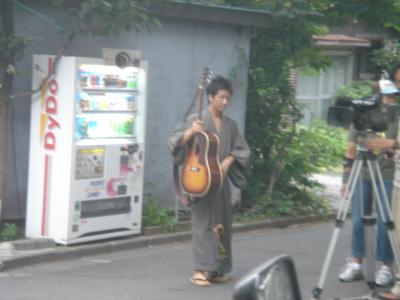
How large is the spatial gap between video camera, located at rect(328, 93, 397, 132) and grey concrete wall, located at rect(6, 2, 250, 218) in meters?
3.66

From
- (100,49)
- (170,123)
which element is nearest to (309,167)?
(170,123)

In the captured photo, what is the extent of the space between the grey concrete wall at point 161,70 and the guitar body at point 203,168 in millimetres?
2639

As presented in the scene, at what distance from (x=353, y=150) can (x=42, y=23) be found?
3.96 m

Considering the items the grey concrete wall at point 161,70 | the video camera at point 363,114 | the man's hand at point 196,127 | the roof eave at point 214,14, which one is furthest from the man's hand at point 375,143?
the grey concrete wall at point 161,70

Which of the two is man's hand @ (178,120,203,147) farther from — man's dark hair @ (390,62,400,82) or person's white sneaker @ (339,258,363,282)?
person's white sneaker @ (339,258,363,282)

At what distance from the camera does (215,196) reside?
8023 millimetres

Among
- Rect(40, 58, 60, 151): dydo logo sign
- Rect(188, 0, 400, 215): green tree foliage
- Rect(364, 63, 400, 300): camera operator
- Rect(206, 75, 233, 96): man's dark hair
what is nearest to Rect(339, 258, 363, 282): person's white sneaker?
Rect(364, 63, 400, 300): camera operator

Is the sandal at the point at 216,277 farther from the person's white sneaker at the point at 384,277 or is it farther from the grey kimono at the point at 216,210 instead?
the person's white sneaker at the point at 384,277

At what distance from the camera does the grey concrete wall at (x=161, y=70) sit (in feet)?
32.1

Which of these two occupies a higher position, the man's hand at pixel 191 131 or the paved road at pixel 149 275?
the man's hand at pixel 191 131

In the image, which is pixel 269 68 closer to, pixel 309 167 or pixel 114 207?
pixel 309 167

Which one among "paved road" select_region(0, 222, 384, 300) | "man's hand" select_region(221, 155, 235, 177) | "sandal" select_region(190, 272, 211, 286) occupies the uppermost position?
"man's hand" select_region(221, 155, 235, 177)

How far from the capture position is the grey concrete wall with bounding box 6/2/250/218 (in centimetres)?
977

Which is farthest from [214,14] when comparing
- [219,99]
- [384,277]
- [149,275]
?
[384,277]
